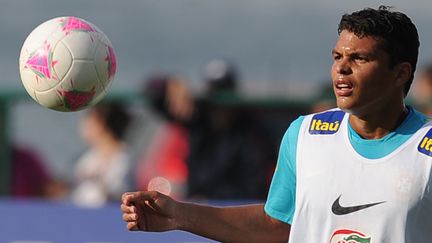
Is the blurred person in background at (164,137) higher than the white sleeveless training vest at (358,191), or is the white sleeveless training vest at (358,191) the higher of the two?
the white sleeveless training vest at (358,191)

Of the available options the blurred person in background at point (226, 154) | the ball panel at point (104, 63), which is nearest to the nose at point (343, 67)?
the ball panel at point (104, 63)

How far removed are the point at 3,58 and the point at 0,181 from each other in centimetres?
249

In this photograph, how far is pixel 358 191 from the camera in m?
5.23

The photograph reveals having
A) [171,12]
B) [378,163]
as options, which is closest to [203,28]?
[171,12]

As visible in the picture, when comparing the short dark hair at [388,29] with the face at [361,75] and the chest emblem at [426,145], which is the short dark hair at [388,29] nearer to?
the face at [361,75]

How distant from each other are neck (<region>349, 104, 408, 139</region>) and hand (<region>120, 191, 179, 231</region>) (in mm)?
852

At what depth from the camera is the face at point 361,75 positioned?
16.9 ft

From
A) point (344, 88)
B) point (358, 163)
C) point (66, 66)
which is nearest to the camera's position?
point (344, 88)

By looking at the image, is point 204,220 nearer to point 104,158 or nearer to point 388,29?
point 388,29

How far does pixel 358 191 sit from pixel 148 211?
0.89 metres

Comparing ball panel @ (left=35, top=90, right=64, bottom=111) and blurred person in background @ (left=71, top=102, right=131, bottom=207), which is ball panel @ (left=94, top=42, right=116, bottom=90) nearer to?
ball panel @ (left=35, top=90, right=64, bottom=111)

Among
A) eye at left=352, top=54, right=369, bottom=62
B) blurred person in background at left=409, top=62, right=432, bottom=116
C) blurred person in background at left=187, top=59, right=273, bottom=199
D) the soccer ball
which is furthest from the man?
blurred person in background at left=409, top=62, right=432, bottom=116

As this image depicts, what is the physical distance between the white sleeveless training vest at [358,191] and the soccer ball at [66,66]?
3.89 ft

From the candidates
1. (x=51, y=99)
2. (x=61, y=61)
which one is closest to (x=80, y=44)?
(x=61, y=61)
